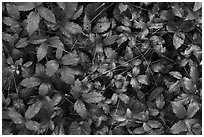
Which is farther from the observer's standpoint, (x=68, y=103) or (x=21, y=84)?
(x=68, y=103)

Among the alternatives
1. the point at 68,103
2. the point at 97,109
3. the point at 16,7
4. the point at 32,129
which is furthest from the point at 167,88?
the point at 16,7

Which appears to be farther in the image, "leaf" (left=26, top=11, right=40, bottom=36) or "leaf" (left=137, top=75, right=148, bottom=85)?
"leaf" (left=137, top=75, right=148, bottom=85)

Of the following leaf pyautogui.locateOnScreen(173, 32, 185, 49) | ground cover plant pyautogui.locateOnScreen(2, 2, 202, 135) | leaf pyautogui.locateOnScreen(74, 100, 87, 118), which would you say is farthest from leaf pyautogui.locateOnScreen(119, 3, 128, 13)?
leaf pyautogui.locateOnScreen(74, 100, 87, 118)

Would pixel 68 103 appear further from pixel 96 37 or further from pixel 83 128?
pixel 96 37

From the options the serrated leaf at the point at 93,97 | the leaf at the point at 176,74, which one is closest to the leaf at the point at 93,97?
the serrated leaf at the point at 93,97

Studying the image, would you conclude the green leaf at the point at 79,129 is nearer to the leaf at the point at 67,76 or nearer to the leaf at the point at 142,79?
the leaf at the point at 67,76

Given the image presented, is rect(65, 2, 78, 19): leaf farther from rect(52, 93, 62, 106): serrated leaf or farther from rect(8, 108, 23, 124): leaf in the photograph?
rect(8, 108, 23, 124): leaf
